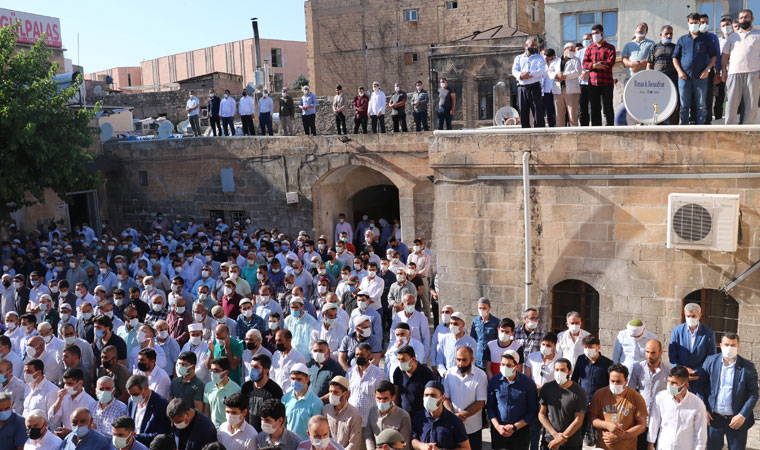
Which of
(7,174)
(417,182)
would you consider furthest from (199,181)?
(417,182)

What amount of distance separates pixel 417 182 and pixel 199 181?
631 cm

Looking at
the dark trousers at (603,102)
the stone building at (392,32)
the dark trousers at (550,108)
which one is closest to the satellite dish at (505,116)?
the dark trousers at (550,108)

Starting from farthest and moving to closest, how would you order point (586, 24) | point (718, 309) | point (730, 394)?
1. point (586, 24)
2. point (718, 309)
3. point (730, 394)

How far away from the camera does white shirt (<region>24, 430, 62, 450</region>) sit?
17.9ft

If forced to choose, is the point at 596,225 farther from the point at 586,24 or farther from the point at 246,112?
the point at 586,24

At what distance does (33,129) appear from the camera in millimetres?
13062

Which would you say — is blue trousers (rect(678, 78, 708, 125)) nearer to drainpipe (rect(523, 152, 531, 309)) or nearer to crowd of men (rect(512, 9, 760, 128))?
crowd of men (rect(512, 9, 760, 128))

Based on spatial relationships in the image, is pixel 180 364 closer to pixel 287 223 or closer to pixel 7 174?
pixel 7 174

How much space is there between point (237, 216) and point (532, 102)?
401 inches

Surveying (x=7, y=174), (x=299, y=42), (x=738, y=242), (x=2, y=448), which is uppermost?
(x=299, y=42)

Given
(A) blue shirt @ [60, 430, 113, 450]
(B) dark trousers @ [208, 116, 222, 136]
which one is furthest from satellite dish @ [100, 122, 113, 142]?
(A) blue shirt @ [60, 430, 113, 450]

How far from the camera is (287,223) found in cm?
1695

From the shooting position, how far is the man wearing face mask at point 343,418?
568cm

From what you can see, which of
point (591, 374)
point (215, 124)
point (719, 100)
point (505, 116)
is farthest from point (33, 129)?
point (719, 100)
